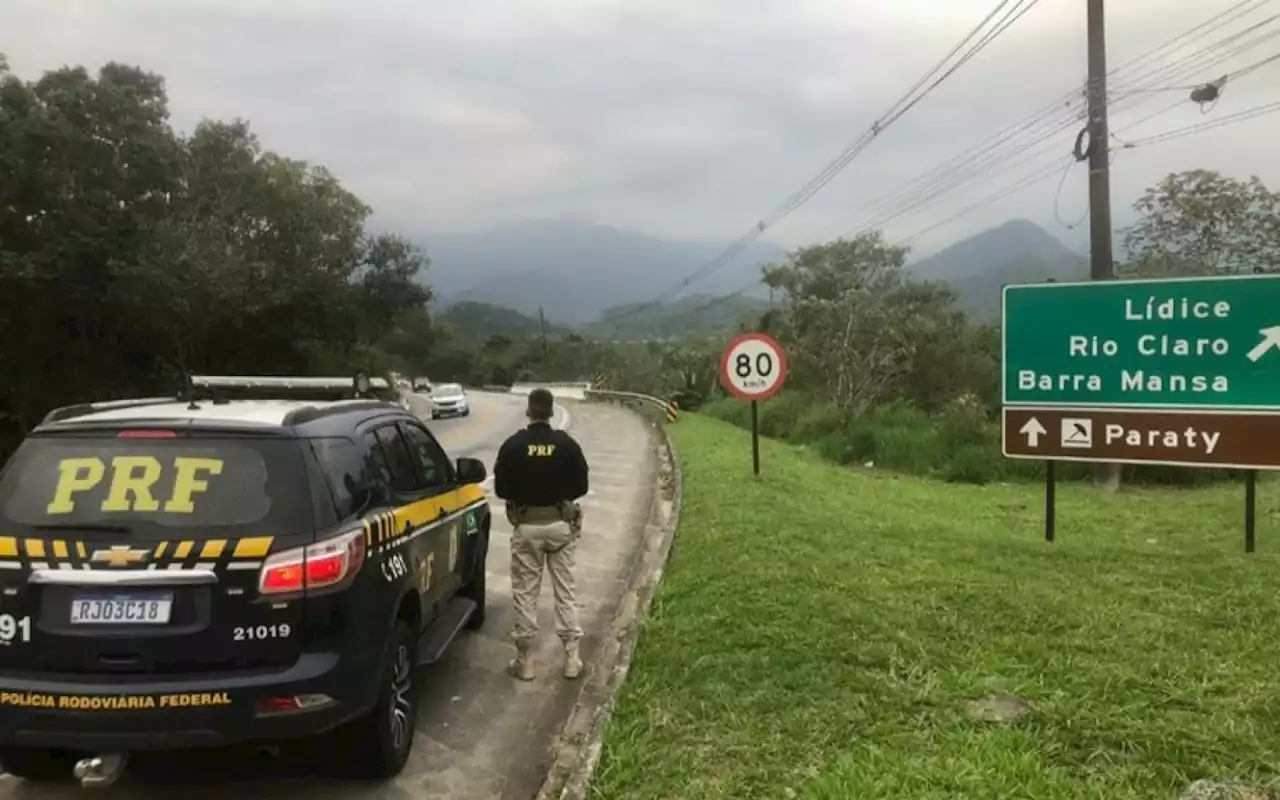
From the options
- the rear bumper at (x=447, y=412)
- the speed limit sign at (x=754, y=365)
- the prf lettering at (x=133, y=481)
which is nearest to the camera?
the prf lettering at (x=133, y=481)

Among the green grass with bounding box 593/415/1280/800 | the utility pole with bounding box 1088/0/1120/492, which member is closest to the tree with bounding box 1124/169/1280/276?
the utility pole with bounding box 1088/0/1120/492

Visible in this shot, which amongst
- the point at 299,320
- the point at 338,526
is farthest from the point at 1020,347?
the point at 299,320

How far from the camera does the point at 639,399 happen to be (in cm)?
4009

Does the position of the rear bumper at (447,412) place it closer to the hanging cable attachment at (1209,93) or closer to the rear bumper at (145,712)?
the hanging cable attachment at (1209,93)

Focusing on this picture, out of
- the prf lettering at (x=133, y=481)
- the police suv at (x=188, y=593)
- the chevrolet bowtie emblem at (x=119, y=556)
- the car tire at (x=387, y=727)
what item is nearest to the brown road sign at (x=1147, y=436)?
the car tire at (x=387, y=727)

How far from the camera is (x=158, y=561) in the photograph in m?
3.89

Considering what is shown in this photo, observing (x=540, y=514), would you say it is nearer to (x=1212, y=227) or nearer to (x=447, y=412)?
(x=1212, y=227)

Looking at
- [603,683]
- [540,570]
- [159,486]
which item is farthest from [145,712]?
[540,570]

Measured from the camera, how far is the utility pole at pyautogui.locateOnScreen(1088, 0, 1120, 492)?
15.5 meters

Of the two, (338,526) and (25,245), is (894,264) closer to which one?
(25,245)

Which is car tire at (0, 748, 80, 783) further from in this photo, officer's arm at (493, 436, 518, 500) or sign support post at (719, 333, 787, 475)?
sign support post at (719, 333, 787, 475)

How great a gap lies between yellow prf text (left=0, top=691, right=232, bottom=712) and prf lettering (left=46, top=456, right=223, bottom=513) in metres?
0.72

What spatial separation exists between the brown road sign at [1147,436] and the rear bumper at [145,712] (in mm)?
5400

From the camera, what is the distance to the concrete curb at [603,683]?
14.5 ft
